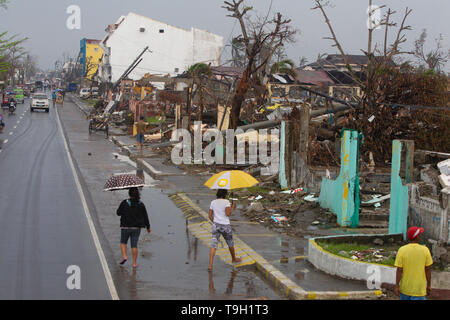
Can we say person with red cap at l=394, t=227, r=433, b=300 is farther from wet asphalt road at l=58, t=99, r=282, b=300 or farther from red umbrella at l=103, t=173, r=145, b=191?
red umbrella at l=103, t=173, r=145, b=191

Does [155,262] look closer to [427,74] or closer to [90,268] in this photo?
[90,268]

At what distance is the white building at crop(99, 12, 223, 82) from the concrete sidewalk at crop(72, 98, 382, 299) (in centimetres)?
6665

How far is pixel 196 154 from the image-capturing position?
91.2ft

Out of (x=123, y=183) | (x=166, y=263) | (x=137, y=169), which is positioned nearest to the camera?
(x=123, y=183)

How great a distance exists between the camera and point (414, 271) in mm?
7570

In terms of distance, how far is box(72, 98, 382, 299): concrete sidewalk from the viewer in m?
9.57

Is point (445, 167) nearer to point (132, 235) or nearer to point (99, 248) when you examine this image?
point (132, 235)

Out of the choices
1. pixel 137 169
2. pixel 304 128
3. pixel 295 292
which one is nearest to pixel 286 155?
pixel 304 128

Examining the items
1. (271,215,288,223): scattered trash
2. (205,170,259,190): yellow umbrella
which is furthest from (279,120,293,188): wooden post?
(205,170,259,190): yellow umbrella

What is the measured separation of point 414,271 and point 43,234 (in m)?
8.73

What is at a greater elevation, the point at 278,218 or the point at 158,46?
the point at 158,46

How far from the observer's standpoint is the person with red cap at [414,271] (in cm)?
755
